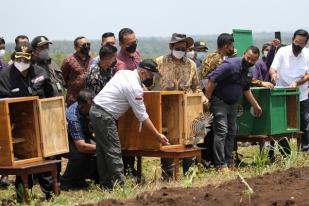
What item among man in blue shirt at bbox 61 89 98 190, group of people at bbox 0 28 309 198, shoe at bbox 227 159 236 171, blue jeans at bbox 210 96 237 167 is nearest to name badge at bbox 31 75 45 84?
group of people at bbox 0 28 309 198

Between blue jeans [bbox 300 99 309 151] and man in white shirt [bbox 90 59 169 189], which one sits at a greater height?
man in white shirt [bbox 90 59 169 189]

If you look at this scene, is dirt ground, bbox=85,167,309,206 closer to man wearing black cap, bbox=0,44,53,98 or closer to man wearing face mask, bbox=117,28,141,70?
man wearing black cap, bbox=0,44,53,98

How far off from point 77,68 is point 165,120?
1588 mm

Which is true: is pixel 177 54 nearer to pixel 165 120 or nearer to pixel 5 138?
pixel 165 120

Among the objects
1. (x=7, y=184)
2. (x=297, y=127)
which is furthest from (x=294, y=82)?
(x=7, y=184)

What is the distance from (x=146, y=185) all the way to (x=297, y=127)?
151 inches

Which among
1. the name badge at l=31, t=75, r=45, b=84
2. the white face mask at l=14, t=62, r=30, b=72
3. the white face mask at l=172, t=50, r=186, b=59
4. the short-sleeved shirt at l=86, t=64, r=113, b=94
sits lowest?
the short-sleeved shirt at l=86, t=64, r=113, b=94

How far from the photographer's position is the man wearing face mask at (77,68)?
34.4 feet

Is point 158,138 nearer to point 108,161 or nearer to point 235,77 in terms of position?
point 108,161

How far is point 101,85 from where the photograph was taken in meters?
9.61

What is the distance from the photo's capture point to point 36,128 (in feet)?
27.6

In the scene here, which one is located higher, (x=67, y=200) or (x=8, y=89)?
(x=8, y=89)

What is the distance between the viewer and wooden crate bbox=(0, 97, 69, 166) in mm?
8398

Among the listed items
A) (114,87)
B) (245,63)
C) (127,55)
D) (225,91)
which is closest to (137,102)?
(114,87)
